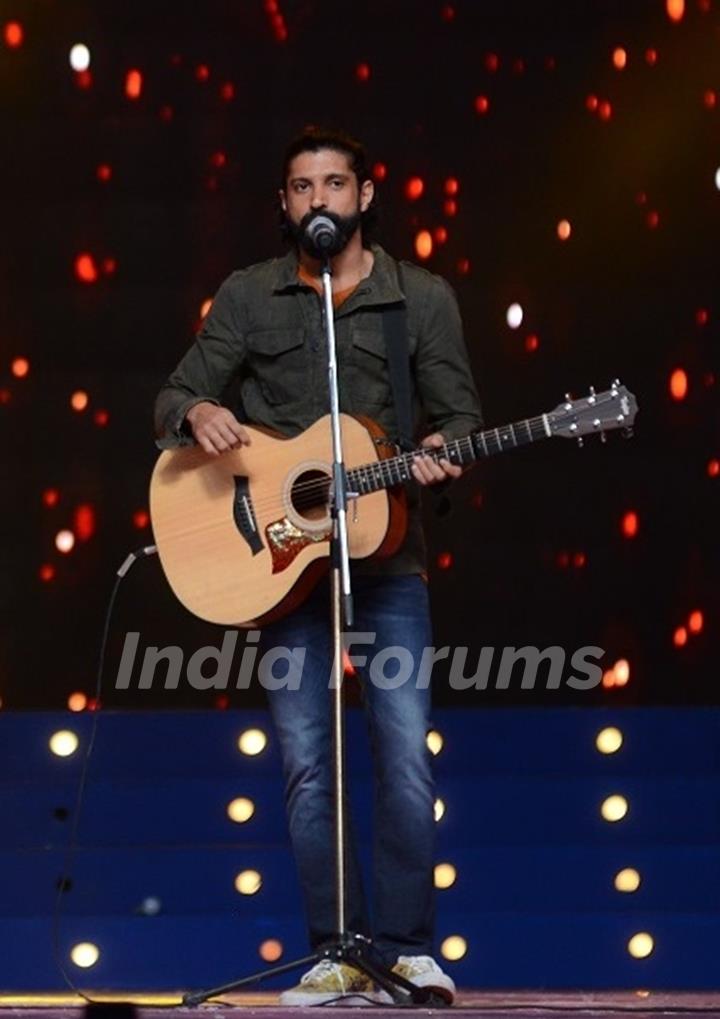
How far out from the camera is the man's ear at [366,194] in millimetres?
3797

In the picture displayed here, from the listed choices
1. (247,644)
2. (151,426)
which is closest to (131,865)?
(247,644)

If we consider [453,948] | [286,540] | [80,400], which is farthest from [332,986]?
[80,400]

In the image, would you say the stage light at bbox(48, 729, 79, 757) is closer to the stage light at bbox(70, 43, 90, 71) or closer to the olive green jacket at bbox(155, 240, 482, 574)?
the olive green jacket at bbox(155, 240, 482, 574)

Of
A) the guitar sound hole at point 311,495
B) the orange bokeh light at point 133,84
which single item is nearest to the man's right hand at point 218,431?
the guitar sound hole at point 311,495

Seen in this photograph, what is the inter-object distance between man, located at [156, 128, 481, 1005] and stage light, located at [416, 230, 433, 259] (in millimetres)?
1889

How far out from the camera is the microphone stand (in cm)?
331

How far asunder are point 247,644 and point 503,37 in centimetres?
173

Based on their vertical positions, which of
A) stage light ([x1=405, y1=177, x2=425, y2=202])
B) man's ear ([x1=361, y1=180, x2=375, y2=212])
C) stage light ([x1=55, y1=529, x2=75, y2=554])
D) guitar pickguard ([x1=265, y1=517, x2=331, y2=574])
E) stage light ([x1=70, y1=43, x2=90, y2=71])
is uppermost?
stage light ([x1=70, y1=43, x2=90, y2=71])

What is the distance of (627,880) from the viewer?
4.52m

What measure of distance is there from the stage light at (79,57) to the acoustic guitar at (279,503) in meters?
2.25

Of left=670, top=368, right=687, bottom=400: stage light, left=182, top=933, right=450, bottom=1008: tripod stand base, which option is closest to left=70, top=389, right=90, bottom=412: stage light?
left=670, top=368, right=687, bottom=400: stage light

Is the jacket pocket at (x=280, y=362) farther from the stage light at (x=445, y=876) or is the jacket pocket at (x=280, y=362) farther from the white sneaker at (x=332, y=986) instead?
the stage light at (x=445, y=876)

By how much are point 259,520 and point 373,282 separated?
0.45 m

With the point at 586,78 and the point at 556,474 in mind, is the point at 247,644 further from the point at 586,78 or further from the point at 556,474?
the point at 586,78
